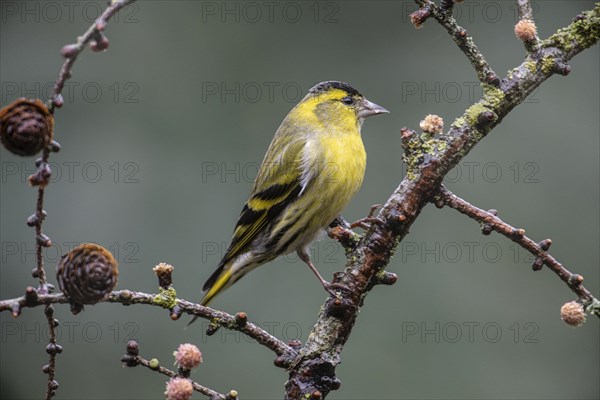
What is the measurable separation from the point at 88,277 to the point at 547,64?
56.2 inches

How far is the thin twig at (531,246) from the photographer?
6.23 ft

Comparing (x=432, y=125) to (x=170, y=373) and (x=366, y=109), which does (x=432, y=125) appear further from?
(x=366, y=109)

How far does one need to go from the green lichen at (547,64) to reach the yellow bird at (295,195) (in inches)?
52.1

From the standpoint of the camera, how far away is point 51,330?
1609 millimetres

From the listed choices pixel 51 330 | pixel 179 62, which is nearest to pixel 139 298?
pixel 51 330

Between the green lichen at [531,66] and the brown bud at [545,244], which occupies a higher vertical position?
the green lichen at [531,66]

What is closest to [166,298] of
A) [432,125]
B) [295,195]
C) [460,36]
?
[432,125]

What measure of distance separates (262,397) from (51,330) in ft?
8.98

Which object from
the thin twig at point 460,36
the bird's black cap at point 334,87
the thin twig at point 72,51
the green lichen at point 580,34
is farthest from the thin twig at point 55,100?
the bird's black cap at point 334,87

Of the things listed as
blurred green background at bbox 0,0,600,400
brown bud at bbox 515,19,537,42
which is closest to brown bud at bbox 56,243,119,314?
brown bud at bbox 515,19,537,42

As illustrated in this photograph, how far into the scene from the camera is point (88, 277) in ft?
5.01

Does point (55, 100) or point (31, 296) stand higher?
point (55, 100)

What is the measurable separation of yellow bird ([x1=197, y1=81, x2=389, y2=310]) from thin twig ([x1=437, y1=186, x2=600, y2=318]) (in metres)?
1.22

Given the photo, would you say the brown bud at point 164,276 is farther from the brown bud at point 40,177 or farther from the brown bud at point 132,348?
the brown bud at point 40,177
